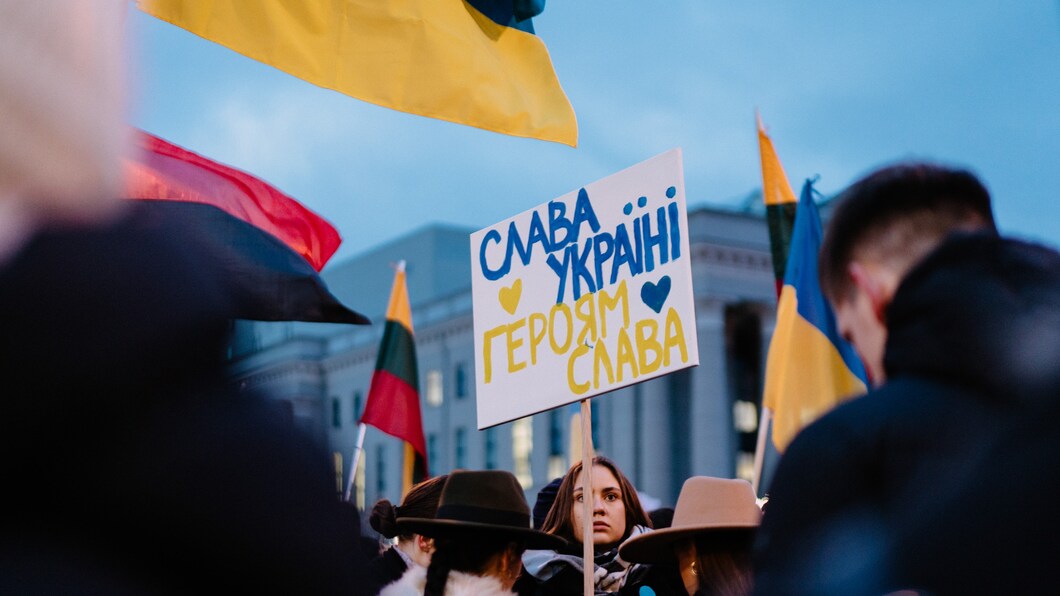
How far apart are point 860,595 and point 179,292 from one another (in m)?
0.95

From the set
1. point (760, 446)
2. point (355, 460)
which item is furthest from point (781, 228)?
point (355, 460)

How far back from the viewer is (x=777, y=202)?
10.0 meters

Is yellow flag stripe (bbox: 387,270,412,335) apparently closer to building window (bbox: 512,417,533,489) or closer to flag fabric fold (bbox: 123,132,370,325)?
flag fabric fold (bbox: 123,132,370,325)

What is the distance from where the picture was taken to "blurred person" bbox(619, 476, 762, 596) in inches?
178

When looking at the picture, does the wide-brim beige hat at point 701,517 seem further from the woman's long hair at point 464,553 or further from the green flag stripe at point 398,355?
the green flag stripe at point 398,355

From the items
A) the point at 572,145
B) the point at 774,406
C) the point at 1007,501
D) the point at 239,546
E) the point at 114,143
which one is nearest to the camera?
the point at 114,143

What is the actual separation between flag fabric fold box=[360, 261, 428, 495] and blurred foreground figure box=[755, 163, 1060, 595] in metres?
8.98

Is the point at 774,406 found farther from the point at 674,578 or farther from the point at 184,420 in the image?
the point at 184,420

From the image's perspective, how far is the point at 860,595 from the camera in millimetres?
1697

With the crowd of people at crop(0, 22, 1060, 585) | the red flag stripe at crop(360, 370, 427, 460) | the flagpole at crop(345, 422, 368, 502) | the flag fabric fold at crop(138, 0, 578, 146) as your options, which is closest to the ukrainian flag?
the flagpole at crop(345, 422, 368, 502)

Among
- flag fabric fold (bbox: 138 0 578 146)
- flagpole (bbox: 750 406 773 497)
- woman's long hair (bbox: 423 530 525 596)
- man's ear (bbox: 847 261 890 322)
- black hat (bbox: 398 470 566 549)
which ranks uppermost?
flag fabric fold (bbox: 138 0 578 146)

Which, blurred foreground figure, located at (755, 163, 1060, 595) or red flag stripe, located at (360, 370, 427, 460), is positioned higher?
red flag stripe, located at (360, 370, 427, 460)

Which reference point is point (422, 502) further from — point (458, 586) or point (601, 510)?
point (458, 586)

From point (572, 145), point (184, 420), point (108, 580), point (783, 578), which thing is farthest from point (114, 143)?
point (572, 145)
